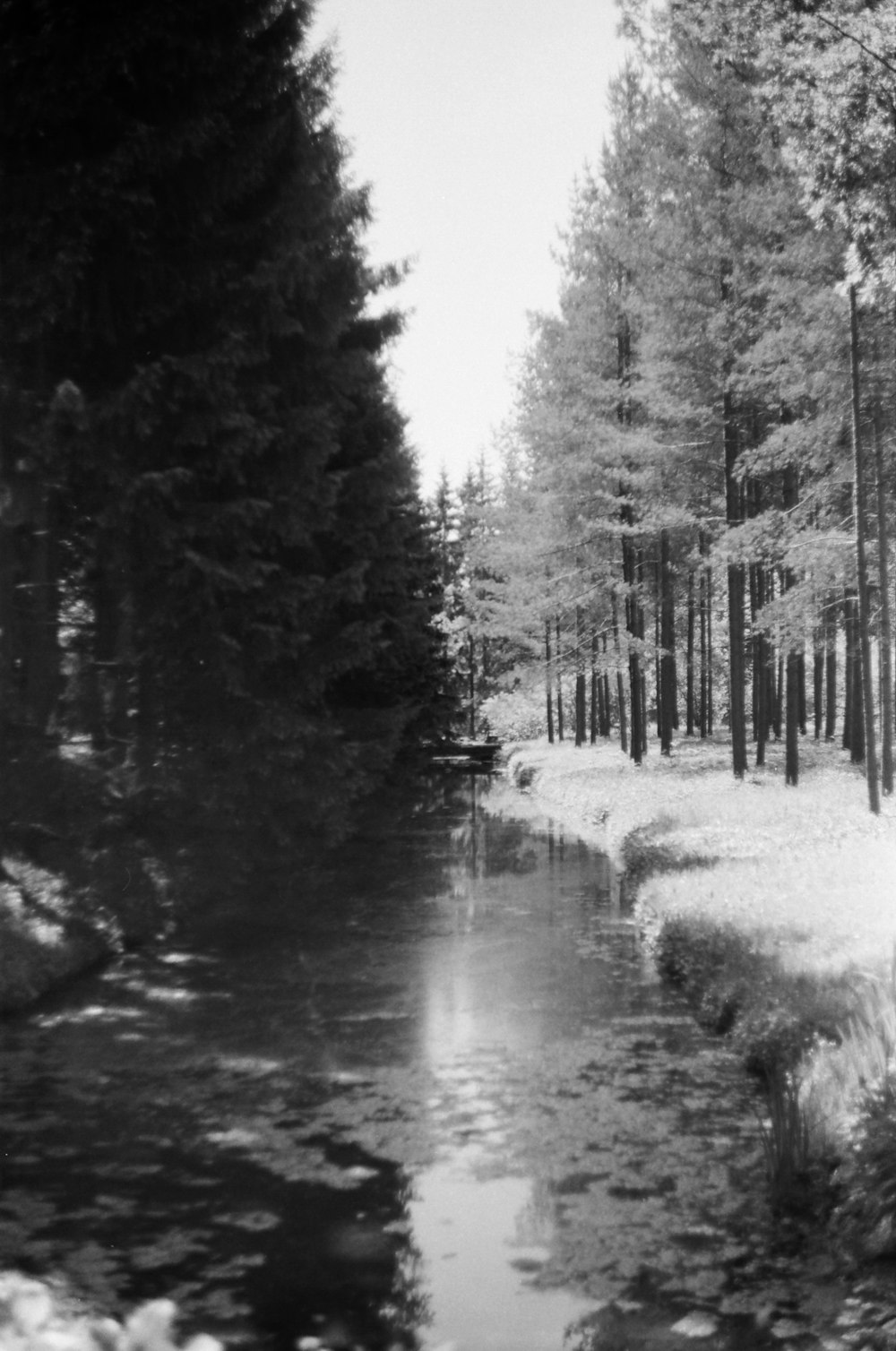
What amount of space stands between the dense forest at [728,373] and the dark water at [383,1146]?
9253 mm

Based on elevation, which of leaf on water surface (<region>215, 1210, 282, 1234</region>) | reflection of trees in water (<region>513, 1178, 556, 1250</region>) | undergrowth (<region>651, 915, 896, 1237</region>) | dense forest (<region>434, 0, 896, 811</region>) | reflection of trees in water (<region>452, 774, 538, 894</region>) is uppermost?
dense forest (<region>434, 0, 896, 811</region>)

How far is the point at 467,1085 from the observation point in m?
8.51

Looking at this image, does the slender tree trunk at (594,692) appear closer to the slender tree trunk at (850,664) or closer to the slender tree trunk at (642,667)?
the slender tree trunk at (642,667)

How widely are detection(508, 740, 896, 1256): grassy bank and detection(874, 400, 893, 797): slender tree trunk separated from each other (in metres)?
0.93

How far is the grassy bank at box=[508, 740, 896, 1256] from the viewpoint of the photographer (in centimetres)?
595

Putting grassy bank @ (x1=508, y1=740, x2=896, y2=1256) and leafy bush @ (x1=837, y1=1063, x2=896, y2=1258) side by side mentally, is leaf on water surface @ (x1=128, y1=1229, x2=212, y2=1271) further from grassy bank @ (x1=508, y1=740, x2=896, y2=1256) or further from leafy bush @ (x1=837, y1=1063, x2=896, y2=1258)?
leafy bush @ (x1=837, y1=1063, x2=896, y2=1258)

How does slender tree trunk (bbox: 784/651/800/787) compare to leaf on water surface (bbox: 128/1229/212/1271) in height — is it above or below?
above

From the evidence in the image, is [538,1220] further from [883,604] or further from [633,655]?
[633,655]

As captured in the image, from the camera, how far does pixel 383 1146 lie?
23.8ft

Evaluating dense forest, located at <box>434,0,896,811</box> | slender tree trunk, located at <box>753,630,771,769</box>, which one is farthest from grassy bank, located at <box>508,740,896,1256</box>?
slender tree trunk, located at <box>753,630,771,769</box>

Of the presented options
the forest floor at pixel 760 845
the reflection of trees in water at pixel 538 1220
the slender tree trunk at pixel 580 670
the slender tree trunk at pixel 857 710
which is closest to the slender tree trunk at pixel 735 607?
the forest floor at pixel 760 845

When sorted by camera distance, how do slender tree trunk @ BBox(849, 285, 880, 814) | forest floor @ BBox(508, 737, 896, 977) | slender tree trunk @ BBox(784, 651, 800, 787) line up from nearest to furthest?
1. forest floor @ BBox(508, 737, 896, 977)
2. slender tree trunk @ BBox(849, 285, 880, 814)
3. slender tree trunk @ BBox(784, 651, 800, 787)

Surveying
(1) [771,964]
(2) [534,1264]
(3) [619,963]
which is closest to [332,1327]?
(2) [534,1264]

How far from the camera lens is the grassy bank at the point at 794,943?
5.95 meters
